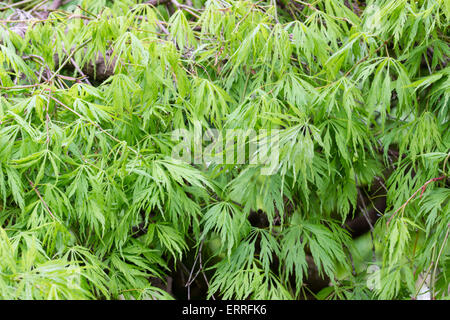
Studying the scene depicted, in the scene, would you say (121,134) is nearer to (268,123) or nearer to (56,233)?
(56,233)

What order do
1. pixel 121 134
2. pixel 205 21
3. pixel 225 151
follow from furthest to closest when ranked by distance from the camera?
pixel 205 21, pixel 121 134, pixel 225 151

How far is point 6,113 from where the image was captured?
5.08 ft

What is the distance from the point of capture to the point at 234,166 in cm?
158

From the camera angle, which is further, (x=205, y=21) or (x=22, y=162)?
(x=205, y=21)

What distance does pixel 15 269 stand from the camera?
1.20 metres

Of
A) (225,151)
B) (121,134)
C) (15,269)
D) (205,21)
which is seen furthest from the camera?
(205,21)

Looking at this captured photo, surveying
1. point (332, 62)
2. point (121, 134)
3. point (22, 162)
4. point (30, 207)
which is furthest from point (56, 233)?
point (332, 62)

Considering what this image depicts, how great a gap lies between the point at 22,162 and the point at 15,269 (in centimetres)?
38

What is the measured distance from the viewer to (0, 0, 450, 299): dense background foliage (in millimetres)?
1462

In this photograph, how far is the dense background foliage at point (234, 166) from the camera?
146cm

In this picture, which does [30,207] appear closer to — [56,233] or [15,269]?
[56,233]

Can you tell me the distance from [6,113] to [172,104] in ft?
1.68

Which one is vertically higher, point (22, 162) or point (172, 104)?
point (172, 104)
